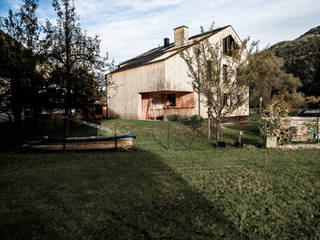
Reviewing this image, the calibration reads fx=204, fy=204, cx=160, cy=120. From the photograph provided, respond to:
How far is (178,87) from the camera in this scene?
61.0 feet

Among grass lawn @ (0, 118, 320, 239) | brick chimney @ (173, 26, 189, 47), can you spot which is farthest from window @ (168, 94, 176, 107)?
grass lawn @ (0, 118, 320, 239)

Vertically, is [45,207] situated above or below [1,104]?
below

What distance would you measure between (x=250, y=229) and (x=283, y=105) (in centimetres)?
846

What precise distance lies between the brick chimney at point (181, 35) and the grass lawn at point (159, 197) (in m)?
16.2

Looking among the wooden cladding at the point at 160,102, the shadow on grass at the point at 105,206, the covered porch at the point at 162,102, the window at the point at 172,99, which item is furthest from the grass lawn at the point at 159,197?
the window at the point at 172,99

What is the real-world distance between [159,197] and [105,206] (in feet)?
3.46

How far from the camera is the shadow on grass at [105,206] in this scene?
2.92 metres

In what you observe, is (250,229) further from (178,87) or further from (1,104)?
(178,87)

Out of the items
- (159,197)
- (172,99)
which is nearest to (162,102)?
(172,99)

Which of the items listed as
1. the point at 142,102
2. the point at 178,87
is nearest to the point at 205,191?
the point at 178,87

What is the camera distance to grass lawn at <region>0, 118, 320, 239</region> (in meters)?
2.98

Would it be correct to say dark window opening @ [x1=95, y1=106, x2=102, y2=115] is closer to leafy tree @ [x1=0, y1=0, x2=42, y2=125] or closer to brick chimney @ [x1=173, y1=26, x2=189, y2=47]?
brick chimney @ [x1=173, y1=26, x2=189, y2=47]

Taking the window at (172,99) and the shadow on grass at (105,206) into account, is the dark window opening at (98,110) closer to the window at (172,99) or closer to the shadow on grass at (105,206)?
the window at (172,99)

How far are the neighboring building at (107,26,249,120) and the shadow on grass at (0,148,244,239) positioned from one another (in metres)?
13.0
